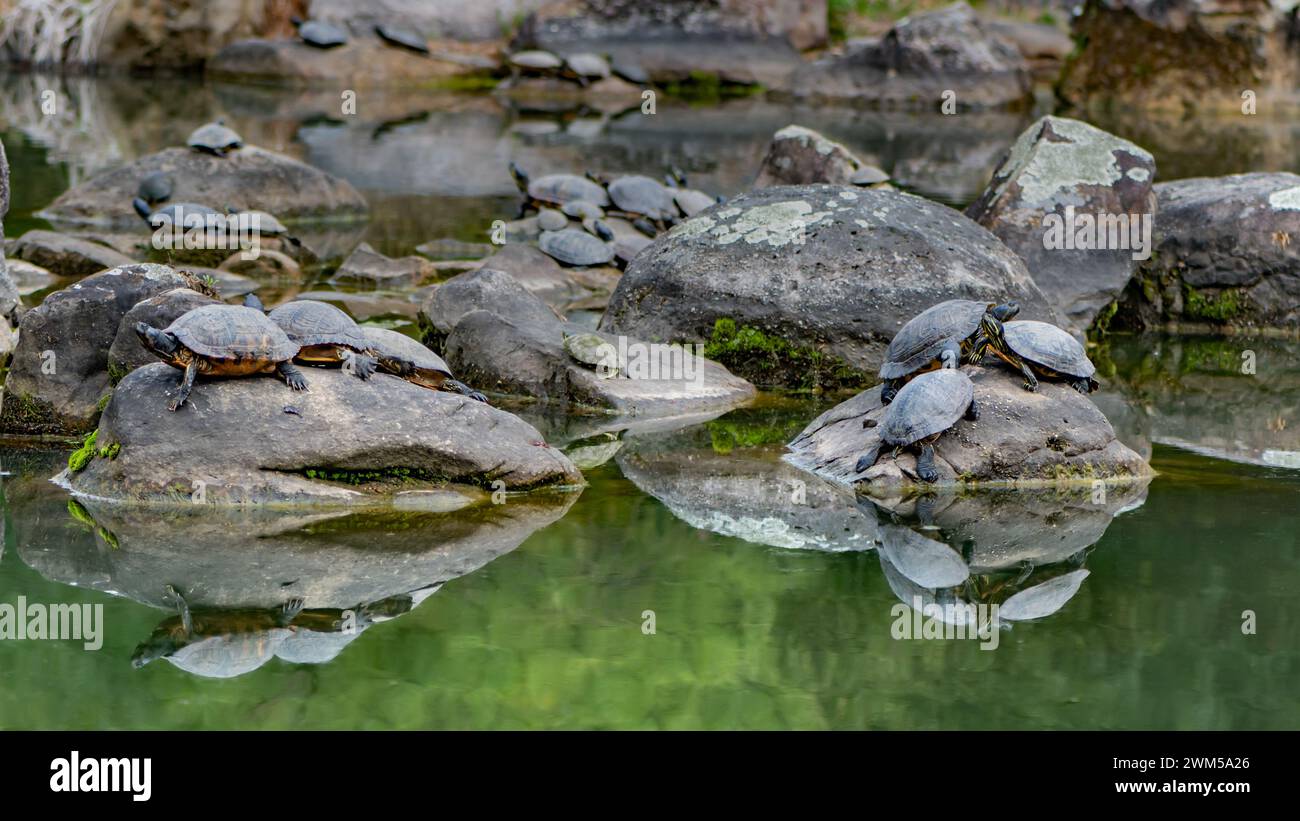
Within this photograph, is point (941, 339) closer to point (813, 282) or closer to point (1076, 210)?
point (813, 282)

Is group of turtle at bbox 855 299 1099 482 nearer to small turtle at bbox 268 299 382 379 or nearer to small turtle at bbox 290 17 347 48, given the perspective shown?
small turtle at bbox 268 299 382 379

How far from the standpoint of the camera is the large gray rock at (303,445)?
5906 mm

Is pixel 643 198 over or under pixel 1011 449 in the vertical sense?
over

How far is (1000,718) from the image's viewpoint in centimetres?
432

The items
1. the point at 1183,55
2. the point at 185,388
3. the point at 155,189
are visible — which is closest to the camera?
the point at 185,388

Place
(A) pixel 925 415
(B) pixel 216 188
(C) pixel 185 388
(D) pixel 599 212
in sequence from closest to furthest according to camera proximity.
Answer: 1. (C) pixel 185 388
2. (A) pixel 925 415
3. (D) pixel 599 212
4. (B) pixel 216 188

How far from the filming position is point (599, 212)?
12922mm

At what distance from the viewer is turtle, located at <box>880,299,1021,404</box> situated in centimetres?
696

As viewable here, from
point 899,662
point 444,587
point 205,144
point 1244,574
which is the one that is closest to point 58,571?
point 444,587

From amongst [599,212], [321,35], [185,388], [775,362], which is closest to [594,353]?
[775,362]

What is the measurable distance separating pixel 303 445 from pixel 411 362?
89 centimetres

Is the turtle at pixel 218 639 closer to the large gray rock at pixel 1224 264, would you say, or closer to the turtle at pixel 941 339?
the turtle at pixel 941 339

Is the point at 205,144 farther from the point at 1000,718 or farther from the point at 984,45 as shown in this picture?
the point at 984,45

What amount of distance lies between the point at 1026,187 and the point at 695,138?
11.6 metres
